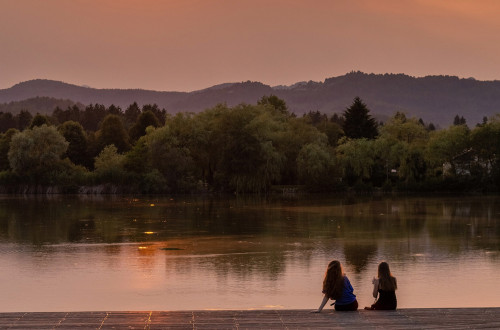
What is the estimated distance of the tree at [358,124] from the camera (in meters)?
87.4

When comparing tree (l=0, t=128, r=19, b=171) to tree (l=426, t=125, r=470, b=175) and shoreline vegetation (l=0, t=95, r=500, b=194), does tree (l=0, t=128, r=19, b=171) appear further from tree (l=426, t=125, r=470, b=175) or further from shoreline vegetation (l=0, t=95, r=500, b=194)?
tree (l=426, t=125, r=470, b=175)

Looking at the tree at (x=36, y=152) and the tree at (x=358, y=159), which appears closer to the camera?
the tree at (x=358, y=159)

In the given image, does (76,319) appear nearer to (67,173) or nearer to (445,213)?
(445,213)

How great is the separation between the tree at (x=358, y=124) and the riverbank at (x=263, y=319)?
75138 millimetres

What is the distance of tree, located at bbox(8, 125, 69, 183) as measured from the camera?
264 feet

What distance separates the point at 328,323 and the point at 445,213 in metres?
33.5

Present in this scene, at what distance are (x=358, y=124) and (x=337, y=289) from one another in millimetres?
76095

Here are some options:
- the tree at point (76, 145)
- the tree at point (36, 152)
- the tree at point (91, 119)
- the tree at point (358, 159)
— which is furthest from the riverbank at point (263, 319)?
the tree at point (91, 119)

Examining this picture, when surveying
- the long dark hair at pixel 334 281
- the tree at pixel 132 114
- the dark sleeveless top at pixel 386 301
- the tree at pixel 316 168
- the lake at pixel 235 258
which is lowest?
the lake at pixel 235 258

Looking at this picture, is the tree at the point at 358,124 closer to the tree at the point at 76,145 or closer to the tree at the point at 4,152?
the tree at the point at 76,145

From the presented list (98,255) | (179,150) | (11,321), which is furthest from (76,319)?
(179,150)

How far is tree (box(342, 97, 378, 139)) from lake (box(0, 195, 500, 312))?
44.4 metres

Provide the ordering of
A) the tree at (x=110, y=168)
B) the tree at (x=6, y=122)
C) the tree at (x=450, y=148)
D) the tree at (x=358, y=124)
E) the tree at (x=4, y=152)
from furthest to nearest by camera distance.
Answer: the tree at (x=6, y=122), the tree at (x=4, y=152), the tree at (x=358, y=124), the tree at (x=110, y=168), the tree at (x=450, y=148)

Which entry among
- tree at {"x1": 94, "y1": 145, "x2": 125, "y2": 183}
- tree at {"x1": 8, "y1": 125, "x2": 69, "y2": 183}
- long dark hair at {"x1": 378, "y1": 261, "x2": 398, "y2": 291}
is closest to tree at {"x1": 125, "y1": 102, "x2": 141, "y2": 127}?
tree at {"x1": 94, "y1": 145, "x2": 125, "y2": 183}
